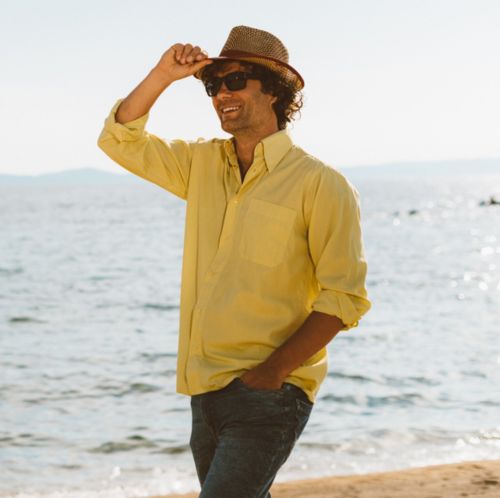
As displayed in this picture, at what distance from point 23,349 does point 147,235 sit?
46227 millimetres

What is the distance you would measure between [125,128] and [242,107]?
0.47m

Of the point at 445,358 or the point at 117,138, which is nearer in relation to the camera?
the point at 117,138

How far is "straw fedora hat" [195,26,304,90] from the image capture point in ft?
11.7

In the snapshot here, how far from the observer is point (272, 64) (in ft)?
11.8

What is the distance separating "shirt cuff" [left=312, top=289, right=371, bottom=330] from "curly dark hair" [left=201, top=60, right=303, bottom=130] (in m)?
0.81

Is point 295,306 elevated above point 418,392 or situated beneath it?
elevated above

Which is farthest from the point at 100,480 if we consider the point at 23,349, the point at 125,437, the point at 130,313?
the point at 130,313

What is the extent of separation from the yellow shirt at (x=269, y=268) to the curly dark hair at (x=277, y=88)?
0.76ft

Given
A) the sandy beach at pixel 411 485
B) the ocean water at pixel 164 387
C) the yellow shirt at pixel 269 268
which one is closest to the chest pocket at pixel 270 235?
the yellow shirt at pixel 269 268

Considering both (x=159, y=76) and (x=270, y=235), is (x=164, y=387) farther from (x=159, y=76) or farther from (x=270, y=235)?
(x=270, y=235)

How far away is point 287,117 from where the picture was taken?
3779 millimetres

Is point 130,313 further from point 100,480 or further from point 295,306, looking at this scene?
point 295,306

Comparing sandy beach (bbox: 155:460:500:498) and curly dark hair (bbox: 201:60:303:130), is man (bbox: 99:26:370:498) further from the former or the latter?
sandy beach (bbox: 155:460:500:498)

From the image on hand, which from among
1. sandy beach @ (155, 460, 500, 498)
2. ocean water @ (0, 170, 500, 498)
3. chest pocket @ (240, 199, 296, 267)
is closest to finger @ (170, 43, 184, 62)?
chest pocket @ (240, 199, 296, 267)
